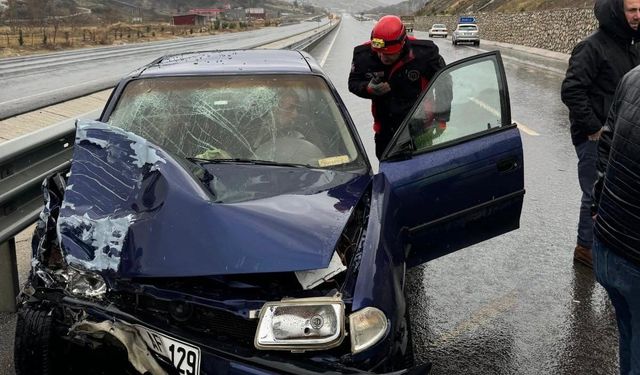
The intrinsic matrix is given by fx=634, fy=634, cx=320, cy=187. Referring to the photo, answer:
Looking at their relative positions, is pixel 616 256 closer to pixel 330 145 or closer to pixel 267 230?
pixel 267 230

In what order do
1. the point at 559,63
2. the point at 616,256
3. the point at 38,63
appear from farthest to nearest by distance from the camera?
the point at 38,63 → the point at 559,63 → the point at 616,256

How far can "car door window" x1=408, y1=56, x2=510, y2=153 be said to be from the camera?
11.9 ft

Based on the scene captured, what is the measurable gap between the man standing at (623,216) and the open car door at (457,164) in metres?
1.07

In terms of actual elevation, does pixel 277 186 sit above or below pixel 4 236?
above

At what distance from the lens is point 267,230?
2520 millimetres

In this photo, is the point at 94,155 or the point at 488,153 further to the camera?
the point at 488,153

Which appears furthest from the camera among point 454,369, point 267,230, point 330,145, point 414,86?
point 414,86

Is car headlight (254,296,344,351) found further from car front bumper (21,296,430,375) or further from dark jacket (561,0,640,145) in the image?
dark jacket (561,0,640,145)

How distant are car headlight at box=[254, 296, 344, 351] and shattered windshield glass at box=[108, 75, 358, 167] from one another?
4.22 feet

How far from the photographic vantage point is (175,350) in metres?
2.32

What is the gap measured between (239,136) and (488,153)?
4.77 ft

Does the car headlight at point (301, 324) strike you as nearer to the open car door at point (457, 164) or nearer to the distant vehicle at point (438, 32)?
the open car door at point (457, 164)

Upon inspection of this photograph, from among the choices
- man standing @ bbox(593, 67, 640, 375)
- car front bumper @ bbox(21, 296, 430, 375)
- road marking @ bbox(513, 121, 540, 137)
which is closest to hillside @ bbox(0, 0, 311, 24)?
road marking @ bbox(513, 121, 540, 137)

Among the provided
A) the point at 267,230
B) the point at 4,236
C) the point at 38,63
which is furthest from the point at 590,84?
the point at 38,63
